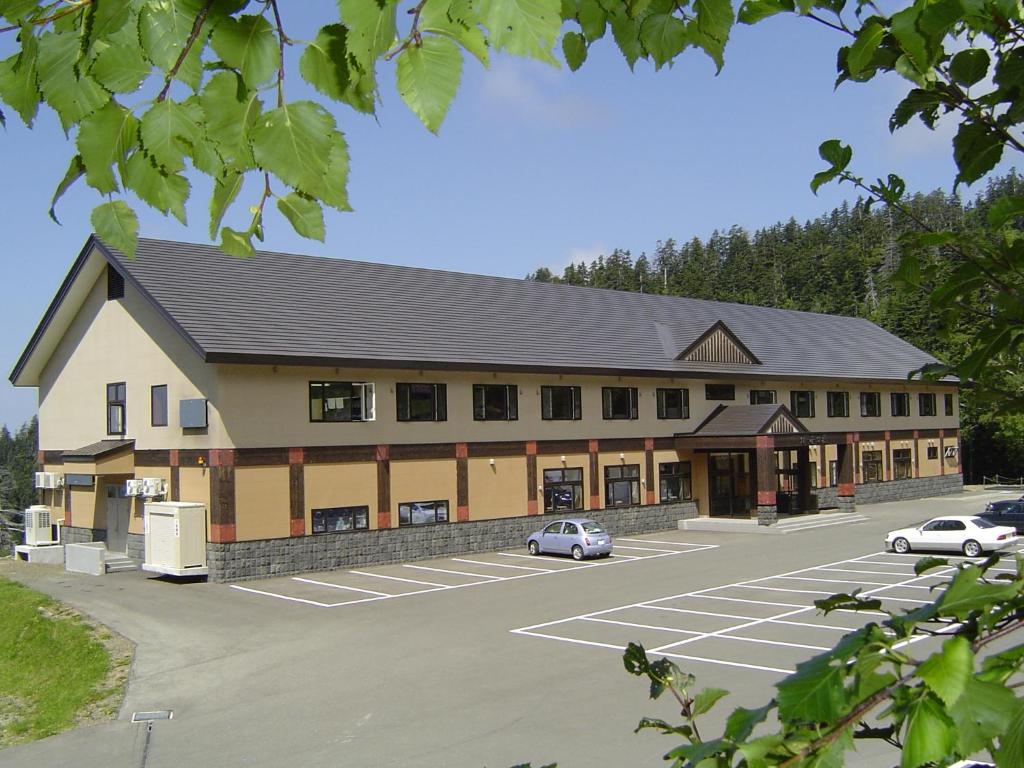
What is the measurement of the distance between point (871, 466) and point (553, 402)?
77.1ft

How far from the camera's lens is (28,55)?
1.83m

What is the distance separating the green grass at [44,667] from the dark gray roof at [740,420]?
86.8 feet

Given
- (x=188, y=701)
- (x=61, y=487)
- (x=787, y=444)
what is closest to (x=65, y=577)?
(x=61, y=487)

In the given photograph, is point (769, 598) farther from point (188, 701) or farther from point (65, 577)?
point (65, 577)

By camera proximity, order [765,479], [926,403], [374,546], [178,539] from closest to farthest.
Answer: [178,539], [374,546], [765,479], [926,403]

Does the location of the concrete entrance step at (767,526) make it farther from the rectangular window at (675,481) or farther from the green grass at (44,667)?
the green grass at (44,667)

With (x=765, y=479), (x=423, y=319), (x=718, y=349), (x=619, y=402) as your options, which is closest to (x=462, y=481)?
(x=423, y=319)

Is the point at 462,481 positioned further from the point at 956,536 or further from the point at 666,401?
the point at 956,536

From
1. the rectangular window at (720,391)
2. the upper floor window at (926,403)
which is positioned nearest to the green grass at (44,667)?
the rectangular window at (720,391)

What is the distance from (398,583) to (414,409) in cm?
704

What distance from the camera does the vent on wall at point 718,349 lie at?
1607 inches

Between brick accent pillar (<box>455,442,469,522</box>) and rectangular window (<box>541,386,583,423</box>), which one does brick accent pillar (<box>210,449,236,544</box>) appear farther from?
rectangular window (<box>541,386,583,423</box>)

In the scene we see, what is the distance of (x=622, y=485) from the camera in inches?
1471

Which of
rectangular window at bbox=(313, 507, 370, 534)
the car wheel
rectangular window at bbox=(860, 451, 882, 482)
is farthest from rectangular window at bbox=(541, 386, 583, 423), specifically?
rectangular window at bbox=(860, 451, 882, 482)
